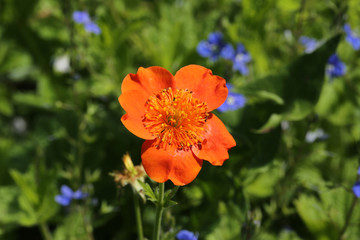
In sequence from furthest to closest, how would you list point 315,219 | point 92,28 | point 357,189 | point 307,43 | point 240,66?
point 307,43
point 240,66
point 92,28
point 315,219
point 357,189

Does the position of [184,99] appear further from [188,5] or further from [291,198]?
[188,5]

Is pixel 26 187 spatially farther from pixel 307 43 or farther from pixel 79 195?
pixel 307 43

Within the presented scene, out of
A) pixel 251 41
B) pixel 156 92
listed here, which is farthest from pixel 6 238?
pixel 251 41

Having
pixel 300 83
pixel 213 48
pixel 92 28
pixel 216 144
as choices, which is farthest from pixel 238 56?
pixel 216 144

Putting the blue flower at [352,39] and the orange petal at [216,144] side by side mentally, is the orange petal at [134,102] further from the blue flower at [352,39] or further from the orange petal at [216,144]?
the blue flower at [352,39]

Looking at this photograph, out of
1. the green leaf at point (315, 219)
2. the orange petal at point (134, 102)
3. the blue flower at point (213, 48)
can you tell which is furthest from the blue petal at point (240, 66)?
the orange petal at point (134, 102)

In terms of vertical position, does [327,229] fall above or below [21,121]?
below

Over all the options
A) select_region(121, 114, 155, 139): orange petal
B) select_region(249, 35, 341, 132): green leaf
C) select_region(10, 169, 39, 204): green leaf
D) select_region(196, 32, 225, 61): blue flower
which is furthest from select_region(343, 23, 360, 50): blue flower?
select_region(10, 169, 39, 204): green leaf
